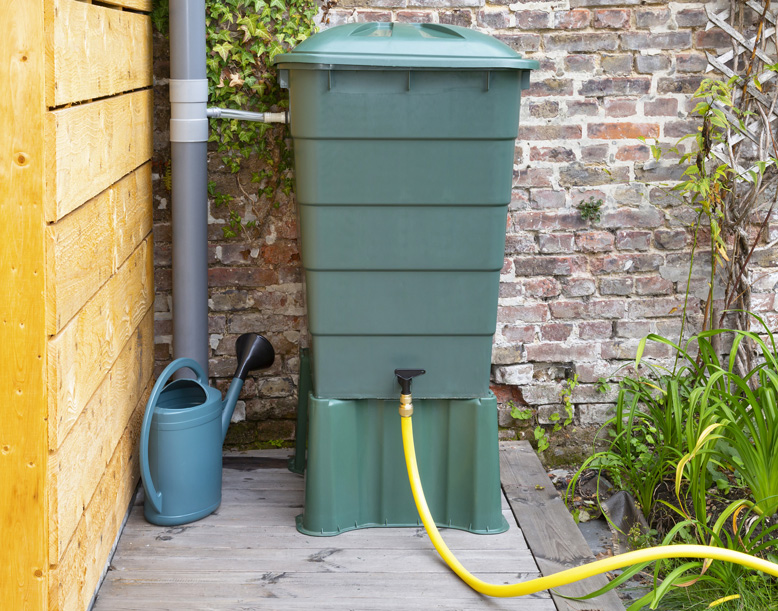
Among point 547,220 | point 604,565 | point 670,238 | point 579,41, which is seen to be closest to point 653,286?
point 670,238

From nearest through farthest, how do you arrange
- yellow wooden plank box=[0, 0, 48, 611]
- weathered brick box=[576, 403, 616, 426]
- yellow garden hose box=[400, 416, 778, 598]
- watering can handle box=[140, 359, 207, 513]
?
1. yellow wooden plank box=[0, 0, 48, 611]
2. yellow garden hose box=[400, 416, 778, 598]
3. watering can handle box=[140, 359, 207, 513]
4. weathered brick box=[576, 403, 616, 426]

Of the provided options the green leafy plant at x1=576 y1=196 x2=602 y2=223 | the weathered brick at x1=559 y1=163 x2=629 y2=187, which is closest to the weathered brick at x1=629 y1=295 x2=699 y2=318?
the green leafy plant at x1=576 y1=196 x2=602 y2=223

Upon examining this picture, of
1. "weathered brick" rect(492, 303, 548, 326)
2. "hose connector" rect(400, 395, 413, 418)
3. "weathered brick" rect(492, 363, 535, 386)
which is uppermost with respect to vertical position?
"weathered brick" rect(492, 303, 548, 326)

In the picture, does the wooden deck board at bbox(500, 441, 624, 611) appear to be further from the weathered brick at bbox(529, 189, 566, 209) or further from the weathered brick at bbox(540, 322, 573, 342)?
the weathered brick at bbox(529, 189, 566, 209)

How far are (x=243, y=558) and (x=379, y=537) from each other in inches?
15.6

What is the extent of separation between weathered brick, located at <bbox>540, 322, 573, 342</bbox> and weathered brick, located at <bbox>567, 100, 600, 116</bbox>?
754 millimetres

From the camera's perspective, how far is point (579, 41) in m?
2.89

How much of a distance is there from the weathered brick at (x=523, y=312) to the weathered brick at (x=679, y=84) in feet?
2.83

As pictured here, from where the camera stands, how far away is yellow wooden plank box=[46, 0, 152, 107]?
5.21 ft

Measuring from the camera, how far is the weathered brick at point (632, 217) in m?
3.02

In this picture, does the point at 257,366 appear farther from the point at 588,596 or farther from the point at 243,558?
the point at 588,596

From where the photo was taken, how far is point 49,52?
61.2 inches

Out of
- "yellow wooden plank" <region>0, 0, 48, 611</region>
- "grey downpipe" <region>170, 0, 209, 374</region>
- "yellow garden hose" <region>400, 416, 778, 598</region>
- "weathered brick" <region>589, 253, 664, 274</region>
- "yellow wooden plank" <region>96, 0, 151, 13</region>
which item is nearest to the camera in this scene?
"yellow wooden plank" <region>0, 0, 48, 611</region>

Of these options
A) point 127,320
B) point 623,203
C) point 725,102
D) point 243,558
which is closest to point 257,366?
point 127,320
